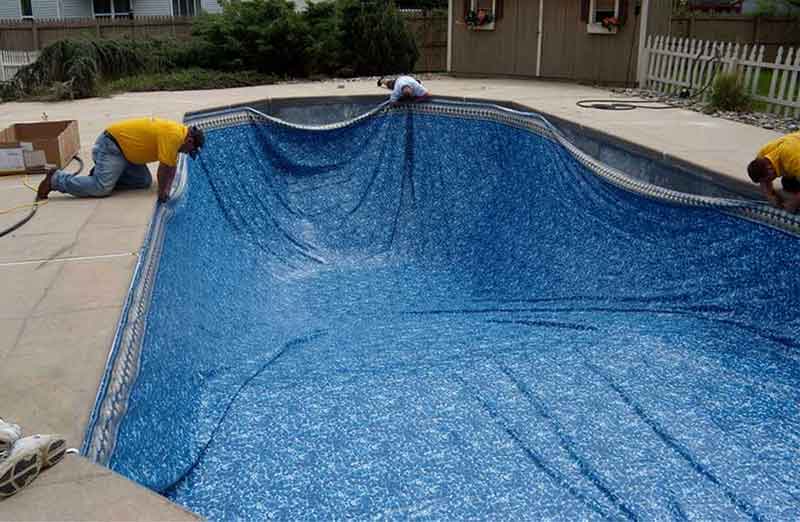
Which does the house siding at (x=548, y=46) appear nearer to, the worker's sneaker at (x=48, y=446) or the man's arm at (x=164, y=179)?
the man's arm at (x=164, y=179)

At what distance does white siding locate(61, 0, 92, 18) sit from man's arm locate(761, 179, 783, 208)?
22.4 m

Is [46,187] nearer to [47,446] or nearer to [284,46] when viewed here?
[47,446]

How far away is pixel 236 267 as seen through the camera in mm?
5914

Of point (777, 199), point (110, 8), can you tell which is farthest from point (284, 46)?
point (110, 8)

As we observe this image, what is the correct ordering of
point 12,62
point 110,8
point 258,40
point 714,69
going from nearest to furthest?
point 714,69 → point 258,40 → point 12,62 → point 110,8

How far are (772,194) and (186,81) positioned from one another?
31.8 feet

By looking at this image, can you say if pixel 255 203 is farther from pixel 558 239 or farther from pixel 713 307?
pixel 713 307

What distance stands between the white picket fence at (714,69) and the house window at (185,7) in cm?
1661

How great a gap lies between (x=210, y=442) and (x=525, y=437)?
1482 millimetres

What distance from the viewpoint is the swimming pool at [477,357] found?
3096 mm

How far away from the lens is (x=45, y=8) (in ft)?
71.2

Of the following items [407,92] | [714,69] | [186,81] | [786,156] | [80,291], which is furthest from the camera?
[186,81]

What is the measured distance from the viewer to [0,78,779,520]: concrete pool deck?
1982 millimetres

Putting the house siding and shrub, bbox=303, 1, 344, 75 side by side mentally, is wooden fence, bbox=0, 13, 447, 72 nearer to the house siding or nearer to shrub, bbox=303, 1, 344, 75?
shrub, bbox=303, 1, 344, 75
